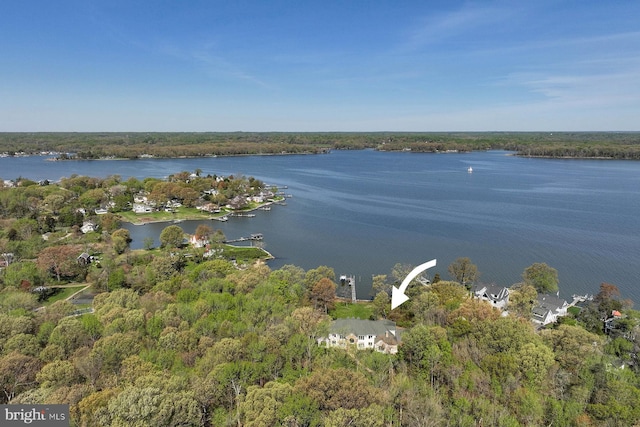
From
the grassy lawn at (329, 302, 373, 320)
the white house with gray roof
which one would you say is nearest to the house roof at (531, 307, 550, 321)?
the white house with gray roof

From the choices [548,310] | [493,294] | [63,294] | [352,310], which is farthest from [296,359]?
[63,294]

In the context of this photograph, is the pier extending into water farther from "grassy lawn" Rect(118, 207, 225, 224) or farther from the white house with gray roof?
the white house with gray roof

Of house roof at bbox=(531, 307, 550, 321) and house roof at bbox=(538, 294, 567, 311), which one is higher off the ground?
house roof at bbox=(538, 294, 567, 311)

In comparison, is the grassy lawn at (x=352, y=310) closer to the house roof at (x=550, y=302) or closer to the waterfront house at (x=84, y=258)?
the house roof at (x=550, y=302)

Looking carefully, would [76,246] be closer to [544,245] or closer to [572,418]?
[572,418]

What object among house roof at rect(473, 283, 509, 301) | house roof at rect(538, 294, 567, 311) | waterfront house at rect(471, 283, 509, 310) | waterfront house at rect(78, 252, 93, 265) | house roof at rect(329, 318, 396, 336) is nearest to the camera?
house roof at rect(329, 318, 396, 336)
